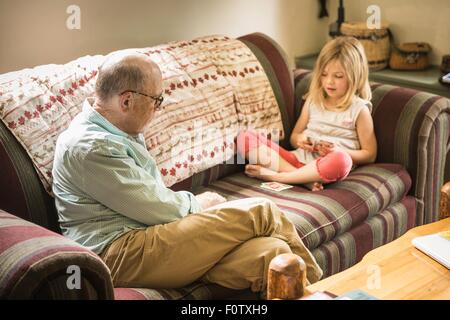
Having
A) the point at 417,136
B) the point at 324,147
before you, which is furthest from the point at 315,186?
the point at 417,136

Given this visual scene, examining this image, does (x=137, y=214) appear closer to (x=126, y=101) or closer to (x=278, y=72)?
(x=126, y=101)

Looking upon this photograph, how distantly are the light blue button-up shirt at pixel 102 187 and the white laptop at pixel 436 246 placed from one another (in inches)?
29.6

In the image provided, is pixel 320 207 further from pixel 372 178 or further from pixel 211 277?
pixel 211 277

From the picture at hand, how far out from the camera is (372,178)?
8.64ft

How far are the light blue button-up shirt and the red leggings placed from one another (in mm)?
759

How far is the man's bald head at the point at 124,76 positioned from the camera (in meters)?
1.92

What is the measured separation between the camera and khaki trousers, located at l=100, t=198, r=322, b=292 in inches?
72.9

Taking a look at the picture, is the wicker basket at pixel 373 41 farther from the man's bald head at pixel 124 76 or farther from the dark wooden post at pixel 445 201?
the man's bald head at pixel 124 76

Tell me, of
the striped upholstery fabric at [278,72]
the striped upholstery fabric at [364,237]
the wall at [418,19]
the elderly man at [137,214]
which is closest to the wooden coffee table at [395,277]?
the elderly man at [137,214]

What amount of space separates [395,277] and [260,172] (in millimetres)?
1010

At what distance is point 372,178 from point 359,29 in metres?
1.36

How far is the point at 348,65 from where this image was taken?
2.75 meters
